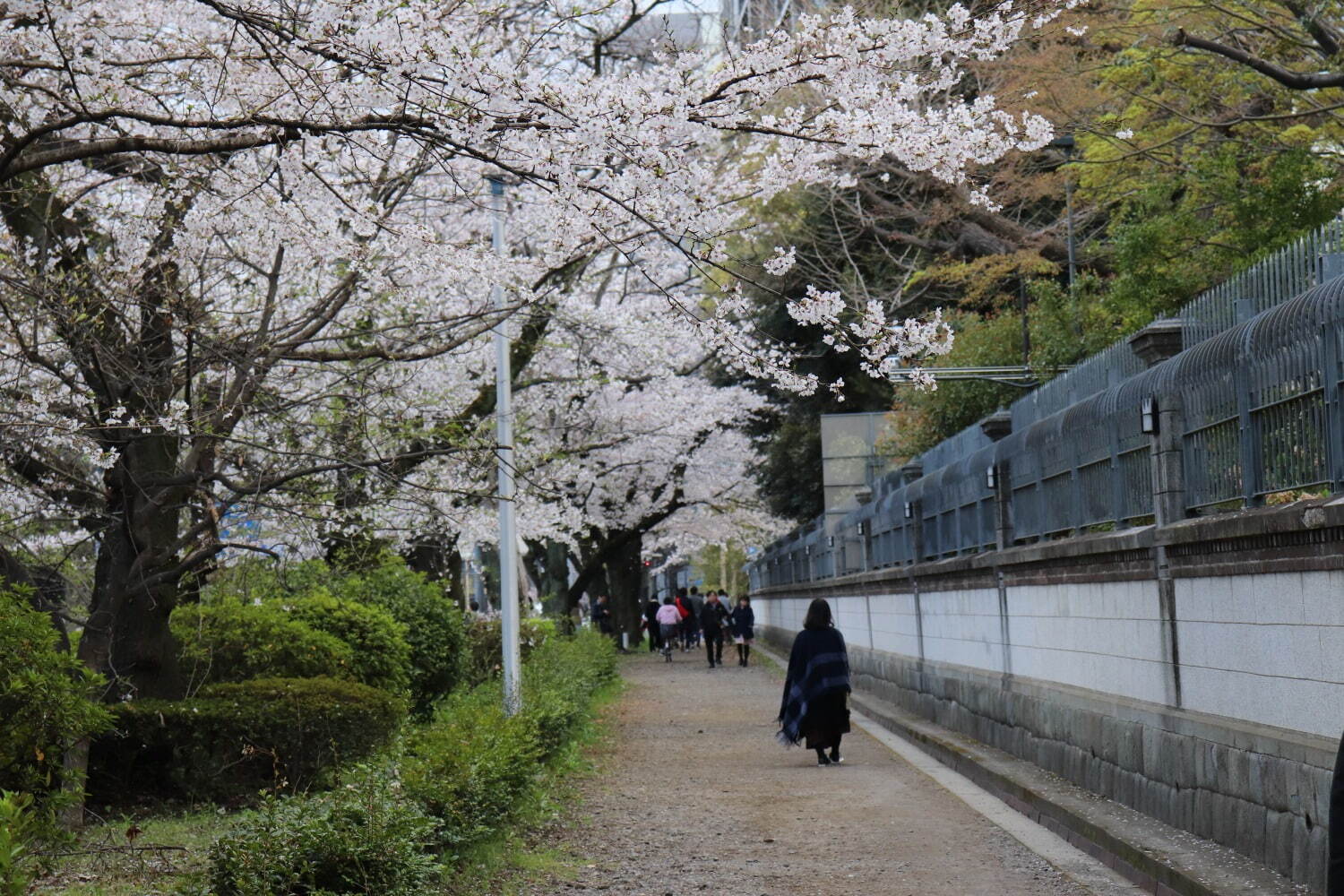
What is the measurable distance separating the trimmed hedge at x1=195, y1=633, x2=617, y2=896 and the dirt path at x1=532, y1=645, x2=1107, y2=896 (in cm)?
65

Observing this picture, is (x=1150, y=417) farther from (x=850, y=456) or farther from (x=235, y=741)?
(x=850, y=456)

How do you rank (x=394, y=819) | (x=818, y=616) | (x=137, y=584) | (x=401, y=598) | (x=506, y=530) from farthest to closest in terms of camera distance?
1. (x=401, y=598)
2. (x=506, y=530)
3. (x=818, y=616)
4. (x=137, y=584)
5. (x=394, y=819)

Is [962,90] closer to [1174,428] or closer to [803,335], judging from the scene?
[803,335]

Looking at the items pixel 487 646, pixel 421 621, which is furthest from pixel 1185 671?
pixel 487 646

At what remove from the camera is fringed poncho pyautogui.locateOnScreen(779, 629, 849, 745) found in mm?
15445

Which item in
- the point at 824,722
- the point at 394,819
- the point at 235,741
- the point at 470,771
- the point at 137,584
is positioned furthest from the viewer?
the point at 824,722

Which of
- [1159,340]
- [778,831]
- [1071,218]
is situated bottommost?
[778,831]

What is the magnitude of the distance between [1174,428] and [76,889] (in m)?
7.18

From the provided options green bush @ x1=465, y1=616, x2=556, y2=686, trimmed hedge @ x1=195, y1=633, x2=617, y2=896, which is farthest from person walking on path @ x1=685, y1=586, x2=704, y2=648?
trimmed hedge @ x1=195, y1=633, x2=617, y2=896

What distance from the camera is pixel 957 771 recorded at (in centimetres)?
1413

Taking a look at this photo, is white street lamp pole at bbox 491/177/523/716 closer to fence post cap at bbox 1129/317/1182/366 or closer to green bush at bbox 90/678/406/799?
green bush at bbox 90/678/406/799

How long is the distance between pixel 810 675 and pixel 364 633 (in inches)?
184

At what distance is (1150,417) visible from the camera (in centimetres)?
996

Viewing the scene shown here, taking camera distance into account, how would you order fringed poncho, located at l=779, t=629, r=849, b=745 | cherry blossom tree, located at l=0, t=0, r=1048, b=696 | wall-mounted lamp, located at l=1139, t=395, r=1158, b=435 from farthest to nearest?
fringed poncho, located at l=779, t=629, r=849, b=745, wall-mounted lamp, located at l=1139, t=395, r=1158, b=435, cherry blossom tree, located at l=0, t=0, r=1048, b=696
